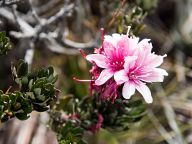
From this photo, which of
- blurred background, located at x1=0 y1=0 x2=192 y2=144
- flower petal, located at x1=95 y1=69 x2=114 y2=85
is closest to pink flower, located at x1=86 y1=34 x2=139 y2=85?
flower petal, located at x1=95 y1=69 x2=114 y2=85

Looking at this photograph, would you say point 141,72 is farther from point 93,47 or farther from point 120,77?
point 93,47

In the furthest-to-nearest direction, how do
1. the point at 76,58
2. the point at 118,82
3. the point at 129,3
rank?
the point at 76,58, the point at 129,3, the point at 118,82

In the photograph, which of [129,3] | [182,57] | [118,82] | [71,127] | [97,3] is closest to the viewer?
[118,82]

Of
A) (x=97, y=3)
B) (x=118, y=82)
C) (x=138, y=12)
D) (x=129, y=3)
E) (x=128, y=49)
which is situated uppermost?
(x=97, y=3)

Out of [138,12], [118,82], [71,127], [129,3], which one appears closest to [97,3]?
[129,3]

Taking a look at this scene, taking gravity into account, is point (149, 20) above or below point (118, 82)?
above

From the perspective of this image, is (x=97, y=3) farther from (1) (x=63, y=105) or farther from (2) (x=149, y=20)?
(2) (x=149, y=20)

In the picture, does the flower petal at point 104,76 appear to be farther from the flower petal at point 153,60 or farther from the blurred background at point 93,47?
the blurred background at point 93,47
